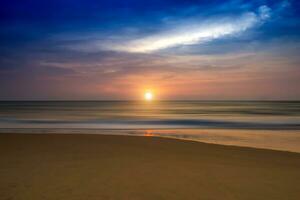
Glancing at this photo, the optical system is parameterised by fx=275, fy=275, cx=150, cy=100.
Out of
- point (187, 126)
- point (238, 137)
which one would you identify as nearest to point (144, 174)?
point (238, 137)

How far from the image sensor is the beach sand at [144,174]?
5.68 meters

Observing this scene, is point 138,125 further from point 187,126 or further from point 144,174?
point 144,174

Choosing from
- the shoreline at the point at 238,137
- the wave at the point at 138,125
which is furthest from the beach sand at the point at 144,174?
the wave at the point at 138,125

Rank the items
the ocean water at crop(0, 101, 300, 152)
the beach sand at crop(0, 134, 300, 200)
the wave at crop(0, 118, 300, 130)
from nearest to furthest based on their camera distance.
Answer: the beach sand at crop(0, 134, 300, 200), the ocean water at crop(0, 101, 300, 152), the wave at crop(0, 118, 300, 130)

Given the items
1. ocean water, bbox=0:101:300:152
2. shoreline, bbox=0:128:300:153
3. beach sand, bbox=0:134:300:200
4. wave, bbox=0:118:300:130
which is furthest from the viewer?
wave, bbox=0:118:300:130

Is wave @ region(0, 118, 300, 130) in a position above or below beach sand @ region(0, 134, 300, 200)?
below

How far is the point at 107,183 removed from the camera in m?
6.25

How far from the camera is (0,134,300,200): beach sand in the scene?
568cm

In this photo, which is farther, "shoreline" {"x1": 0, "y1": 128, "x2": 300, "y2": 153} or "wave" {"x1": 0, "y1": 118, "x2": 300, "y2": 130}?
"wave" {"x1": 0, "y1": 118, "x2": 300, "y2": 130}

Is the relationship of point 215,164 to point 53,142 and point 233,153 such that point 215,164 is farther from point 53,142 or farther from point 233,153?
point 53,142

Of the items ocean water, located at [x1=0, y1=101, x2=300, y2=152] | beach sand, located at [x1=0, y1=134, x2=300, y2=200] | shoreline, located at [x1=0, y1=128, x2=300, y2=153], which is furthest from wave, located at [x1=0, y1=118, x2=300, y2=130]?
beach sand, located at [x1=0, y1=134, x2=300, y2=200]

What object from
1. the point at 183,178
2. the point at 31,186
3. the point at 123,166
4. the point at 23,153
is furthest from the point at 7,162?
the point at 183,178

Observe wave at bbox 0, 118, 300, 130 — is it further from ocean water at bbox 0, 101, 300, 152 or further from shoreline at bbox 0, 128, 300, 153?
shoreline at bbox 0, 128, 300, 153

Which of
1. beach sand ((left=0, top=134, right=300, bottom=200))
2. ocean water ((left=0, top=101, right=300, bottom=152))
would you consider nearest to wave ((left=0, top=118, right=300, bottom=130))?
ocean water ((left=0, top=101, right=300, bottom=152))
